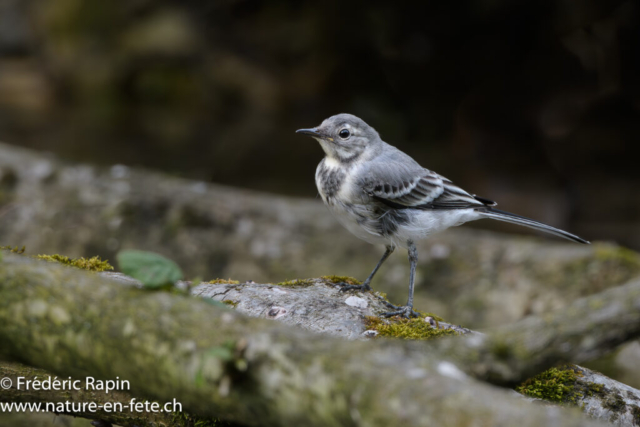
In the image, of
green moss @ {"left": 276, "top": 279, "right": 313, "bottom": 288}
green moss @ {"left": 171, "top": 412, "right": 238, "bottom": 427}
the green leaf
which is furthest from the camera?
green moss @ {"left": 276, "top": 279, "right": 313, "bottom": 288}

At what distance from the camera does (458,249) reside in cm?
589

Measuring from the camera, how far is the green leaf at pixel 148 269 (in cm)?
203

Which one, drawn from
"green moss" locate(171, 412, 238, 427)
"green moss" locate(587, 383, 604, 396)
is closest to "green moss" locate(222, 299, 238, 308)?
"green moss" locate(171, 412, 238, 427)

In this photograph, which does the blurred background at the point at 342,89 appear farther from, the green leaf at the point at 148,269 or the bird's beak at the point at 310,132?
the green leaf at the point at 148,269

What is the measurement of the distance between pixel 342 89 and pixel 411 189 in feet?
38.2

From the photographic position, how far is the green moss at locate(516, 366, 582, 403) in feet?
8.84

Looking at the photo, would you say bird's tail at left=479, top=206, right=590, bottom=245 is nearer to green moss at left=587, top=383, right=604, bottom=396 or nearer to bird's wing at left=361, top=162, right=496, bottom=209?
bird's wing at left=361, top=162, right=496, bottom=209

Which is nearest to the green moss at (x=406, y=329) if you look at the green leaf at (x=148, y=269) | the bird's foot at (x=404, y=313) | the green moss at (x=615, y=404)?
the bird's foot at (x=404, y=313)

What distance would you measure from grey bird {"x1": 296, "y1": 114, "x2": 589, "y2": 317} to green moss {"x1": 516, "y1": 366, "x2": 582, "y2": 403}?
41.7 inches

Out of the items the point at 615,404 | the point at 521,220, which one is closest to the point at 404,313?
the point at 615,404

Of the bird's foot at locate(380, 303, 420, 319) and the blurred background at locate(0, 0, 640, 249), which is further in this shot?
the blurred background at locate(0, 0, 640, 249)

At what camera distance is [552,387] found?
8.92ft

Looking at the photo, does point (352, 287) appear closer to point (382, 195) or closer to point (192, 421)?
point (382, 195)

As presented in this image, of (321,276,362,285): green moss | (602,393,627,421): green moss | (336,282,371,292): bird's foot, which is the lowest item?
(602,393,627,421): green moss
